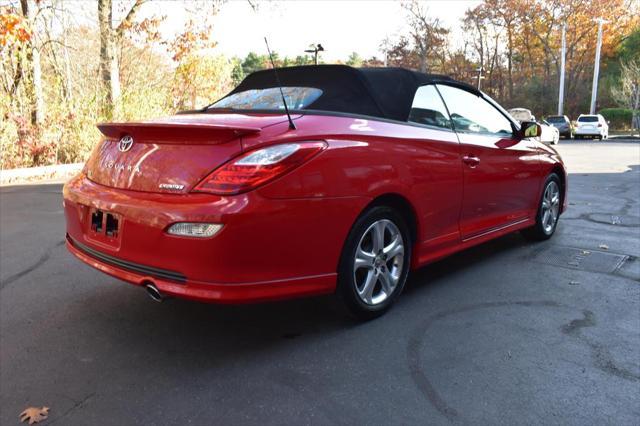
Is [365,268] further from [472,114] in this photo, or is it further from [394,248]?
[472,114]

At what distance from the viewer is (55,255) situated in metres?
4.95

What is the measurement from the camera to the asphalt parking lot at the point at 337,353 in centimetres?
239

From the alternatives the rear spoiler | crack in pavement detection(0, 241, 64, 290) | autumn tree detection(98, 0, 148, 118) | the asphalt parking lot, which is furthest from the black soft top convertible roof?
autumn tree detection(98, 0, 148, 118)

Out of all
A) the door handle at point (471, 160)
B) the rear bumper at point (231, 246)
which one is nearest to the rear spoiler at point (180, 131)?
the rear bumper at point (231, 246)

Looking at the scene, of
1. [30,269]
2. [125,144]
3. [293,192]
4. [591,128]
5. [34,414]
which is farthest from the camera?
[591,128]

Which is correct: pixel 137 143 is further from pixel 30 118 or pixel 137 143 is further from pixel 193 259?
pixel 30 118

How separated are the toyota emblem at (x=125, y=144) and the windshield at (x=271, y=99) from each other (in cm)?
87

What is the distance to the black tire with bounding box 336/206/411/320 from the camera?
304 cm

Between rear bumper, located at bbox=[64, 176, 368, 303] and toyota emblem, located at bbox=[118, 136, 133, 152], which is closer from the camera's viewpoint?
rear bumper, located at bbox=[64, 176, 368, 303]

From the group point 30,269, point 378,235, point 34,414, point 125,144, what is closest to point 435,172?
point 378,235

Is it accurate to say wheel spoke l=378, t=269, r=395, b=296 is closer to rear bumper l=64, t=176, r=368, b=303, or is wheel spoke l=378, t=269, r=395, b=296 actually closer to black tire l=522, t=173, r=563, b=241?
rear bumper l=64, t=176, r=368, b=303

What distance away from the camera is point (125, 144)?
10.1 feet

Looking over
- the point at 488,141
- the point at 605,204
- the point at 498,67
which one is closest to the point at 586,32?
the point at 498,67

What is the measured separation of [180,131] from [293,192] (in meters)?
0.68
